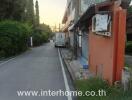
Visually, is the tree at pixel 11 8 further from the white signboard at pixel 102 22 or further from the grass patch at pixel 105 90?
the grass patch at pixel 105 90

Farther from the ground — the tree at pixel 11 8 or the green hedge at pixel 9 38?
the tree at pixel 11 8

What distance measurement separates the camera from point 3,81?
1539 centimetres

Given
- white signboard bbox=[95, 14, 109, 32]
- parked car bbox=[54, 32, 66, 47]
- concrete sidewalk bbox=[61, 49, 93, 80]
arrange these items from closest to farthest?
white signboard bbox=[95, 14, 109, 32] < concrete sidewalk bbox=[61, 49, 93, 80] < parked car bbox=[54, 32, 66, 47]

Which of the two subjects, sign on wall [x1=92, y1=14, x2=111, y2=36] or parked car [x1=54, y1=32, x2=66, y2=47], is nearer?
sign on wall [x1=92, y1=14, x2=111, y2=36]

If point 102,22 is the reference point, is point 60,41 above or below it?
below

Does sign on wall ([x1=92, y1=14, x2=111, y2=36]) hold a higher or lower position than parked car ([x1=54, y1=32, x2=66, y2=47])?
higher

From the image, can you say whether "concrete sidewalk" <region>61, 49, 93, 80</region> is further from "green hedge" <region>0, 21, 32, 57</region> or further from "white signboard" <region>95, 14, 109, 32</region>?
"green hedge" <region>0, 21, 32, 57</region>

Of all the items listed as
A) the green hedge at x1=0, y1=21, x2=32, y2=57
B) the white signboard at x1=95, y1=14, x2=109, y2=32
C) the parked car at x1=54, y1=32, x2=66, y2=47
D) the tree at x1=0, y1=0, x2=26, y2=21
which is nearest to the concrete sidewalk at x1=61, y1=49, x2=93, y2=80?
the white signboard at x1=95, y1=14, x2=109, y2=32

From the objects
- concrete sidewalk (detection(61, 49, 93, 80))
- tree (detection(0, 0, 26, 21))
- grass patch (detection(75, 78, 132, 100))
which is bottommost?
concrete sidewalk (detection(61, 49, 93, 80))

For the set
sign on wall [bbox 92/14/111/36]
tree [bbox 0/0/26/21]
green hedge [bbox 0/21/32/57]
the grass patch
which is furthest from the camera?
tree [bbox 0/0/26/21]

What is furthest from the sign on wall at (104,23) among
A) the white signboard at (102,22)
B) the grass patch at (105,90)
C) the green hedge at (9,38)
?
the green hedge at (9,38)

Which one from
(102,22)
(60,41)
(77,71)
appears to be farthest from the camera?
(60,41)

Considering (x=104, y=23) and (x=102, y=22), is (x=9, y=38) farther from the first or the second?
(x=104, y=23)

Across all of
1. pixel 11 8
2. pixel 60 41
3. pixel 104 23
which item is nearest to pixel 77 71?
pixel 104 23
